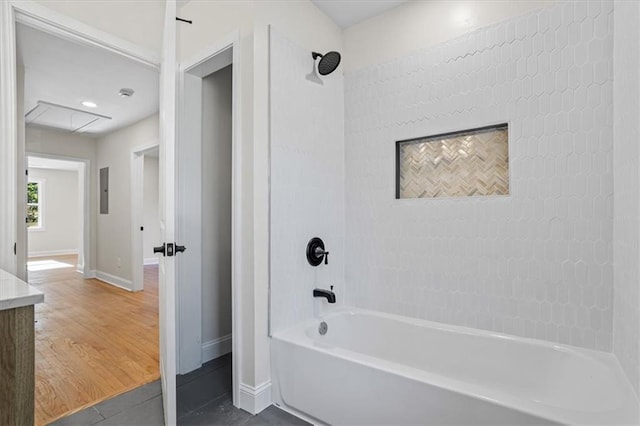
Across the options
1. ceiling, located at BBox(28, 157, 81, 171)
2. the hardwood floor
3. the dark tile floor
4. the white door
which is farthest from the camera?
ceiling, located at BBox(28, 157, 81, 171)

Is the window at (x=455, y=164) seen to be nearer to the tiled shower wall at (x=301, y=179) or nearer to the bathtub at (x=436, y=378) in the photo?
the tiled shower wall at (x=301, y=179)

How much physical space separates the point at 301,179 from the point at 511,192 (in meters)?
1.25

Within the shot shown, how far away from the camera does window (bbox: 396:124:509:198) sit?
1924mm

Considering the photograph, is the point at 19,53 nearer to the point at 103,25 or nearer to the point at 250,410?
the point at 103,25

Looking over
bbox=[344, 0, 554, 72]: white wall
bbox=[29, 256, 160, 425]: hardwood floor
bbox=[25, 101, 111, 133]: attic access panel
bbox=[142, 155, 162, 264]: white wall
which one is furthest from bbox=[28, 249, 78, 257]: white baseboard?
bbox=[344, 0, 554, 72]: white wall

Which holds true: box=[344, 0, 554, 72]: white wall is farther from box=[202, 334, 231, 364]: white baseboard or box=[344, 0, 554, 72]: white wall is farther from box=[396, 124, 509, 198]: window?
box=[202, 334, 231, 364]: white baseboard

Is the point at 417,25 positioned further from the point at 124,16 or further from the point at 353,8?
the point at 124,16

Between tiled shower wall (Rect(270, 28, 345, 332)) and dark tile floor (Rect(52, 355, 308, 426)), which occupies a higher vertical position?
tiled shower wall (Rect(270, 28, 345, 332))

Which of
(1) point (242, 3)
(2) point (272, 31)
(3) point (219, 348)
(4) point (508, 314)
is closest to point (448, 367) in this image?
(4) point (508, 314)

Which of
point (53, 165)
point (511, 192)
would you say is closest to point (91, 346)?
point (511, 192)

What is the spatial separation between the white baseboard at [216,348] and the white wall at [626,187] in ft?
8.07

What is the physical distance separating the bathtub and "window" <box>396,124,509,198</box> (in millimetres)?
854

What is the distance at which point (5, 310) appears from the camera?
0.87 metres

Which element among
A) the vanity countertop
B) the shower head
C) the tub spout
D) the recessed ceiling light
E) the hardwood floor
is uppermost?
the recessed ceiling light
